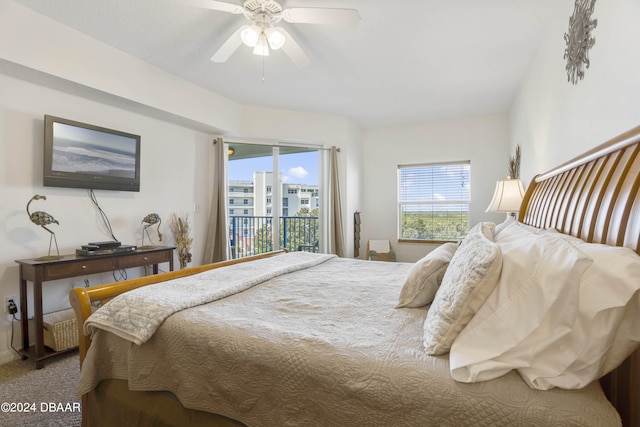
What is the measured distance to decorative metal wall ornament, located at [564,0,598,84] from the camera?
1.59 m

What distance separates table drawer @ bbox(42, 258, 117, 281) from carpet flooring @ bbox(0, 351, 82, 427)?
2.16 feet

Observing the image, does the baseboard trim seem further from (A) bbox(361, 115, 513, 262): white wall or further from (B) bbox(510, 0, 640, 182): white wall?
(A) bbox(361, 115, 513, 262): white wall

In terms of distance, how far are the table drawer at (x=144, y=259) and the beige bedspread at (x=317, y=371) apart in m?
1.60

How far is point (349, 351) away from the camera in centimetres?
95

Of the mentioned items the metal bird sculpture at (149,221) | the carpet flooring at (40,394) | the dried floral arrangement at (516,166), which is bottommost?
the carpet flooring at (40,394)

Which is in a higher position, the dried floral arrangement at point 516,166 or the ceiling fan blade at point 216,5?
the ceiling fan blade at point 216,5

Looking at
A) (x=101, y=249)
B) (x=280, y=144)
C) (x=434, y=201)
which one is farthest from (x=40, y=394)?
(x=434, y=201)

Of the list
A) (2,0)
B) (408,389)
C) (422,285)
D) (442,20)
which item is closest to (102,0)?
(2,0)

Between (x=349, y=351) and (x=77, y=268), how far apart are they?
8.26ft

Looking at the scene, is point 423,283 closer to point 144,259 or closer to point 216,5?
point 216,5

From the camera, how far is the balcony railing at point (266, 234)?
15.6 feet

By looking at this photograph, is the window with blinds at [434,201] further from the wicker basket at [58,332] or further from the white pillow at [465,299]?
the wicker basket at [58,332]

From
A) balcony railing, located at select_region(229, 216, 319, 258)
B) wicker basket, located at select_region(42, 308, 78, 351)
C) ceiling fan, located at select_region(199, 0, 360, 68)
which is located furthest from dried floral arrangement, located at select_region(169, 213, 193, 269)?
ceiling fan, located at select_region(199, 0, 360, 68)

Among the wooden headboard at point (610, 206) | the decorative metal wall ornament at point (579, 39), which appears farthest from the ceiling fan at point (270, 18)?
the wooden headboard at point (610, 206)
